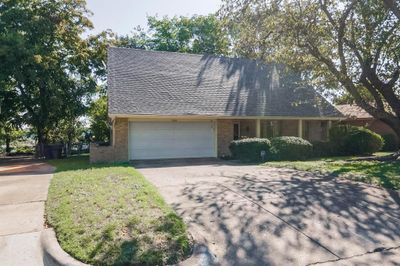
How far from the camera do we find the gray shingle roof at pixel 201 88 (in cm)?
1647

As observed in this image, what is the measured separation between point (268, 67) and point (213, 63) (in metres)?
4.34

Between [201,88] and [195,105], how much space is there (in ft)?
6.15

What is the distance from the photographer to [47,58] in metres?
19.5

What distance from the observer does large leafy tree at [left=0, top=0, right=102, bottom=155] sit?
59.8ft

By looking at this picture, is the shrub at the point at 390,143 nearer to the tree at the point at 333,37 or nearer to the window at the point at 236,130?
the tree at the point at 333,37

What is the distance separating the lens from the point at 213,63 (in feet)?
70.3

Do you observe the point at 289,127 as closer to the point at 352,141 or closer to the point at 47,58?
the point at 352,141

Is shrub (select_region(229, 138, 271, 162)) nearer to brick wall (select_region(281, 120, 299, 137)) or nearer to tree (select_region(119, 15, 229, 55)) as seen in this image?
brick wall (select_region(281, 120, 299, 137))

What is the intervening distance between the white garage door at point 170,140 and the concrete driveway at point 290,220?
789 cm

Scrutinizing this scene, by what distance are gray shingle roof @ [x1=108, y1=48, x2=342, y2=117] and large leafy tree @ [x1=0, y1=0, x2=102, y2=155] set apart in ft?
14.9

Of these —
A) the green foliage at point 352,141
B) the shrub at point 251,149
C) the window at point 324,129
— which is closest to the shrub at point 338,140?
the green foliage at point 352,141

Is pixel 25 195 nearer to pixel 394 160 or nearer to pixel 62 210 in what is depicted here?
pixel 62 210

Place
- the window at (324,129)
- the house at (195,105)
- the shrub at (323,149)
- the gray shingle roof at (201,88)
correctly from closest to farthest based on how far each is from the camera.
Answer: the house at (195,105)
the gray shingle roof at (201,88)
the shrub at (323,149)
the window at (324,129)

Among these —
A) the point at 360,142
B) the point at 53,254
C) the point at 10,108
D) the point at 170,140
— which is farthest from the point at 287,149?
the point at 10,108
